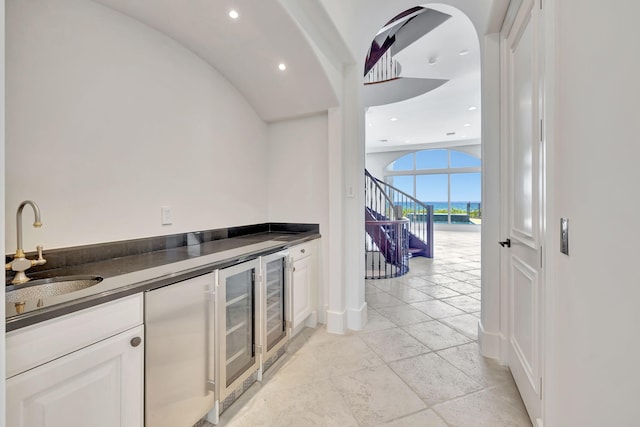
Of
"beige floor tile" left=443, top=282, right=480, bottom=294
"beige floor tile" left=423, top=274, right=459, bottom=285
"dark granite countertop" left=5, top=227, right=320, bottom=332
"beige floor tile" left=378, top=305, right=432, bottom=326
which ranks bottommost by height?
"beige floor tile" left=378, top=305, right=432, bottom=326

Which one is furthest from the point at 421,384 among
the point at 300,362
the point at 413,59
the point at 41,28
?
the point at 413,59

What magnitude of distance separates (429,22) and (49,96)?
4.30 metres

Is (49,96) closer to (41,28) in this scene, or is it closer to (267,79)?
(41,28)

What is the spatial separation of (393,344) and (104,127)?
8.50 ft

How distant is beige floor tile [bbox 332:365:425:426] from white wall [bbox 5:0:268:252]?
1606mm

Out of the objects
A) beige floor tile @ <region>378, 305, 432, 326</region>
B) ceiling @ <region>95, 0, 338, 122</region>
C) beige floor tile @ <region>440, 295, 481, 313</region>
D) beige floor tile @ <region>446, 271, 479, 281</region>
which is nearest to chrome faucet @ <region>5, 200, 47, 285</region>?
ceiling @ <region>95, 0, 338, 122</region>

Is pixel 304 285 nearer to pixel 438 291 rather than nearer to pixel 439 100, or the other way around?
pixel 438 291

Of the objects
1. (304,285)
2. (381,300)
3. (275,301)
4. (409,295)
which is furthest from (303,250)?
(409,295)

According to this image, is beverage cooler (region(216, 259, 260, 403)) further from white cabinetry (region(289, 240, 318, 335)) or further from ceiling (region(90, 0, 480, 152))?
ceiling (region(90, 0, 480, 152))

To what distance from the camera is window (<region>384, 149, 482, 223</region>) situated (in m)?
10.4

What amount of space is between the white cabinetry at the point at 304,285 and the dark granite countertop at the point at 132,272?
30cm

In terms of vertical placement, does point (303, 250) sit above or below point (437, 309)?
above

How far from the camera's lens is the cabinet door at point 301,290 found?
7.61ft

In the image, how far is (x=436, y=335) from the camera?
2504 mm
